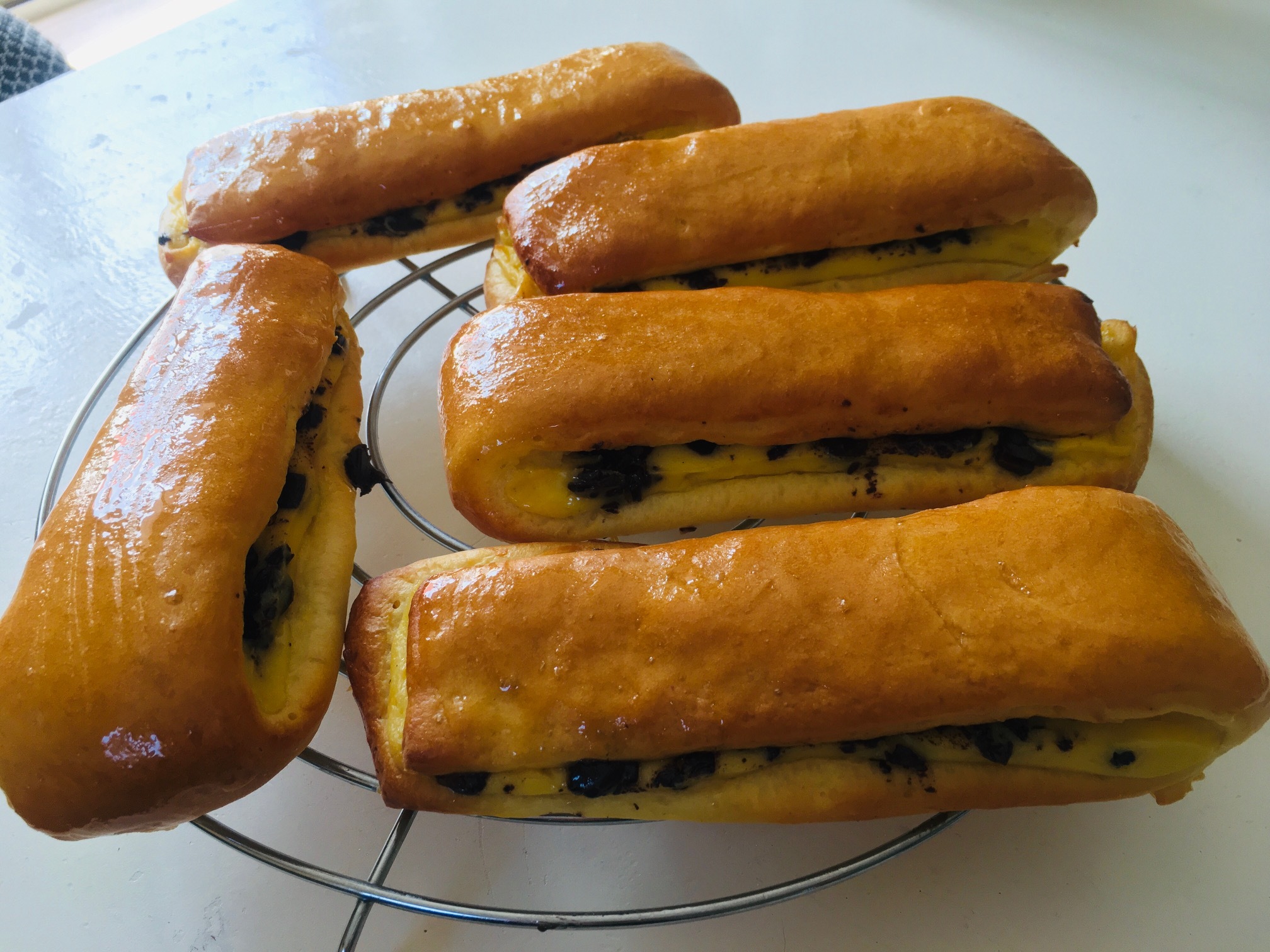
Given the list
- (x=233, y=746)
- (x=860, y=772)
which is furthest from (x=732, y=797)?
(x=233, y=746)

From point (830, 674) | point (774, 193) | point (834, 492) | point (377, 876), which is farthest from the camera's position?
point (774, 193)

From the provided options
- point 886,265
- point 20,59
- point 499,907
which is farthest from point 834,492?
point 20,59

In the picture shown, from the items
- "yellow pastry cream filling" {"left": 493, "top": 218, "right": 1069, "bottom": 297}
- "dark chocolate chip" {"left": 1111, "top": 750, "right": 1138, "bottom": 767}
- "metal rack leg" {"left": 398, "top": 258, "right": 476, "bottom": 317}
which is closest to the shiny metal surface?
"dark chocolate chip" {"left": 1111, "top": 750, "right": 1138, "bottom": 767}

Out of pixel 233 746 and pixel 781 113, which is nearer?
pixel 233 746

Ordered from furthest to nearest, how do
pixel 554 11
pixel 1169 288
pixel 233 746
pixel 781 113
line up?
pixel 554 11
pixel 781 113
pixel 1169 288
pixel 233 746

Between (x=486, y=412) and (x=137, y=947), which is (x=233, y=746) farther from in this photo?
(x=486, y=412)

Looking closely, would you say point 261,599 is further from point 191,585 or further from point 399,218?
point 399,218
